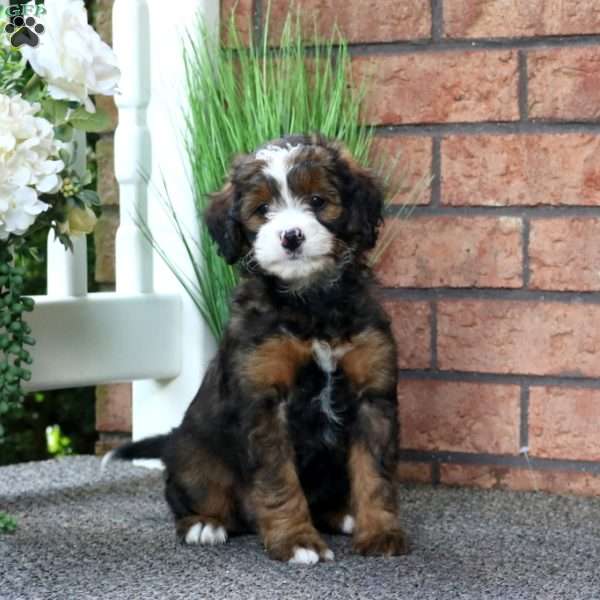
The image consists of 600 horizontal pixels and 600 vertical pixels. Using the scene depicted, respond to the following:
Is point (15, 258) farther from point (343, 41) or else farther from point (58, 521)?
point (343, 41)

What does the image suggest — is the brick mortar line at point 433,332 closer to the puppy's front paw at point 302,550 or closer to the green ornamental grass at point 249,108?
the green ornamental grass at point 249,108

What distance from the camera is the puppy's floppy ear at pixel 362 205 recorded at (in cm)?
282

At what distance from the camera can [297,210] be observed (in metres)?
2.73

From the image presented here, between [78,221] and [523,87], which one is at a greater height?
[523,87]

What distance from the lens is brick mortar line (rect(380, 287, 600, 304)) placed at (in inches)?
132

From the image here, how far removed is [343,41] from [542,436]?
123 cm

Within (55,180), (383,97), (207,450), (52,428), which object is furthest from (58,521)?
(52,428)

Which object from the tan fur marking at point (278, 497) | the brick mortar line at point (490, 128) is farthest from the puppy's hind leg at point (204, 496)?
the brick mortar line at point (490, 128)

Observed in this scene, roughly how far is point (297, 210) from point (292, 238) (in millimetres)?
96

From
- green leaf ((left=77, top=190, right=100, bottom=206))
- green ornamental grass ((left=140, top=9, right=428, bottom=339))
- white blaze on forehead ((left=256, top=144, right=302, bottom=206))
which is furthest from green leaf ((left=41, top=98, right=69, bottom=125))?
green ornamental grass ((left=140, top=9, right=428, bottom=339))

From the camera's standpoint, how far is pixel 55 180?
2762mm

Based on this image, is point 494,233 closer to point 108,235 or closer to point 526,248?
point 526,248

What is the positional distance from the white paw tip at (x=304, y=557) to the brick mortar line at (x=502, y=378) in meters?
0.97

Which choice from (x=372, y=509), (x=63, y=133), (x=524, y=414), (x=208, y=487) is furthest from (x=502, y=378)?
(x=63, y=133)
